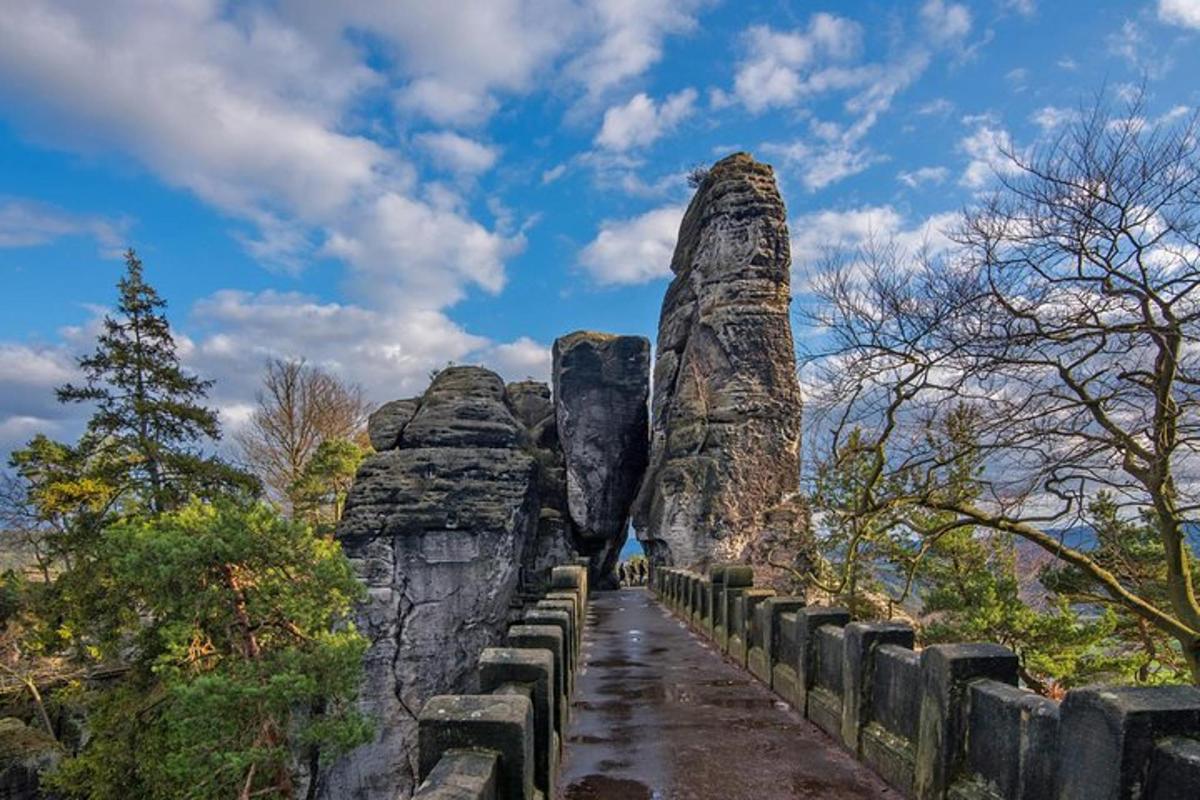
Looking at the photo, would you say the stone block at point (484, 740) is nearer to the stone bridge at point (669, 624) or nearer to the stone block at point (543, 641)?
the stone bridge at point (669, 624)

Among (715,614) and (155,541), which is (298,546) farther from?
(715,614)

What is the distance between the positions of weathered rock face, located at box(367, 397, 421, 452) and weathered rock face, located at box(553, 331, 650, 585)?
721cm

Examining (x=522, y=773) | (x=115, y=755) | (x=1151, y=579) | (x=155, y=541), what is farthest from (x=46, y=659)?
(x=1151, y=579)

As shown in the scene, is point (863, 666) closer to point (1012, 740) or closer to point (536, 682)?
point (1012, 740)

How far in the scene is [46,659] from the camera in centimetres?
1819

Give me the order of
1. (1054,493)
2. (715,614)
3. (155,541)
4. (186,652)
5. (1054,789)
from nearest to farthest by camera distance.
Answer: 1. (1054,789)
2. (1054,493)
3. (715,614)
4. (155,541)
5. (186,652)

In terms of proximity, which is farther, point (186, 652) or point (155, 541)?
point (186, 652)

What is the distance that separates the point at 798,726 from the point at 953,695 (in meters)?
2.45

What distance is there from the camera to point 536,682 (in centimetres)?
399

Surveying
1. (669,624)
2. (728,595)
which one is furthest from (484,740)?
(669,624)

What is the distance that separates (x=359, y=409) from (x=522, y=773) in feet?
133

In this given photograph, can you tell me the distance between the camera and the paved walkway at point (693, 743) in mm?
4434

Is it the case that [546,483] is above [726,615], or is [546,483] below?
above

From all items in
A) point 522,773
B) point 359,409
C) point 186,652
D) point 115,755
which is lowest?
point 115,755
